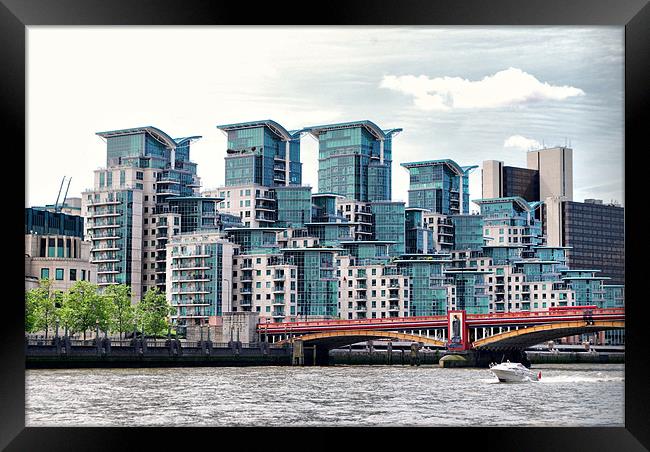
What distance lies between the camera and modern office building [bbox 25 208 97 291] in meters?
26.3

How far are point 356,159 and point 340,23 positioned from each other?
33.8 meters

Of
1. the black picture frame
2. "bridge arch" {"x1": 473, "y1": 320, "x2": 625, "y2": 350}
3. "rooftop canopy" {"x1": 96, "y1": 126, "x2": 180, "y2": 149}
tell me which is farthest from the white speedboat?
"rooftop canopy" {"x1": 96, "y1": 126, "x2": 180, "y2": 149}

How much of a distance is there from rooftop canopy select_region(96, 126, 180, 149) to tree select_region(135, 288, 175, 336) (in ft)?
17.0

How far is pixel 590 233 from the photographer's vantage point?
35.4 metres

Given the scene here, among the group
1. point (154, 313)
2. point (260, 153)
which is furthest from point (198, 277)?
point (260, 153)

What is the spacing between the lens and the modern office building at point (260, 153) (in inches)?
1406

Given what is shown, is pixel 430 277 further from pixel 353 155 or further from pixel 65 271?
pixel 65 271

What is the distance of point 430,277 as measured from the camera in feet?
115

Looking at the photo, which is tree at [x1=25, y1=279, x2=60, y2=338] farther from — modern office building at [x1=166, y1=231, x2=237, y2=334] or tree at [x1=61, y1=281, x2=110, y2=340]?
modern office building at [x1=166, y1=231, x2=237, y2=334]

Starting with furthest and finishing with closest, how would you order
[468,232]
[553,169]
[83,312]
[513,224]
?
1. [468,232]
2. [513,224]
3. [553,169]
4. [83,312]

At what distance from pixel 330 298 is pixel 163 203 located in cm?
584

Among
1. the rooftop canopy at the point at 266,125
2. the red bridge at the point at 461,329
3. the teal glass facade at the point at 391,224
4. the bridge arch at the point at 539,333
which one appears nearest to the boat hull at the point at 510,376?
the bridge arch at the point at 539,333

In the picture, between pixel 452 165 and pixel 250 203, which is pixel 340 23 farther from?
pixel 452 165

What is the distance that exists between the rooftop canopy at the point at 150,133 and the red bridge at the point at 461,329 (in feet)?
24.9
